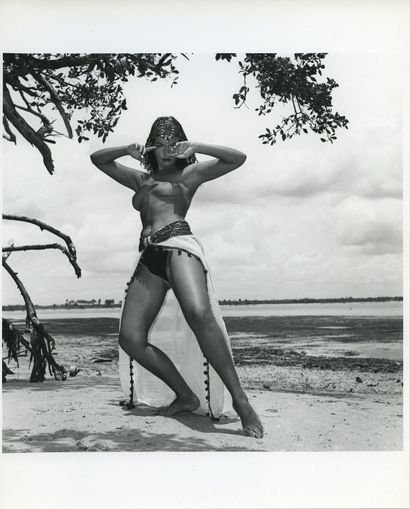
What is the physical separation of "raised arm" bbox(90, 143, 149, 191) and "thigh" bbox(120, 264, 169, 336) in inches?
22.6

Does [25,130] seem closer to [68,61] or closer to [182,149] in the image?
[68,61]

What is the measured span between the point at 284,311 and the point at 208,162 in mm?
1192

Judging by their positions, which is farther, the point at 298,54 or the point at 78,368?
the point at 78,368

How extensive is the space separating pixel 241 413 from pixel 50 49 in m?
2.68

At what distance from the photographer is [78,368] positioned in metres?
5.18

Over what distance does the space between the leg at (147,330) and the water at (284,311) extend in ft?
Answer: 0.70

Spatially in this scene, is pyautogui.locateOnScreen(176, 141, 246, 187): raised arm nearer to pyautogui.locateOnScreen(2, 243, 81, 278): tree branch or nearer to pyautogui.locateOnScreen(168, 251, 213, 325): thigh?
pyautogui.locateOnScreen(168, 251, 213, 325): thigh

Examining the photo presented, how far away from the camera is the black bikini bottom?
460 cm

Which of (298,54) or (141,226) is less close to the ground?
(298,54)

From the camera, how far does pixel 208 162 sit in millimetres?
4660

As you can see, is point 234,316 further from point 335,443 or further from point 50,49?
point 50,49

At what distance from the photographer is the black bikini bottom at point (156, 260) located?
4.60m

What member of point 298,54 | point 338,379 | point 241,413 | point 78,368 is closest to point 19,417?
point 78,368

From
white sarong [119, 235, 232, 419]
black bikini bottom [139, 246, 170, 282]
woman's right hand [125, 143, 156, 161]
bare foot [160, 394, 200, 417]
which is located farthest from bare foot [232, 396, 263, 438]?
woman's right hand [125, 143, 156, 161]
